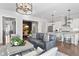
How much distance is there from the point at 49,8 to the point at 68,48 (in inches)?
42.1

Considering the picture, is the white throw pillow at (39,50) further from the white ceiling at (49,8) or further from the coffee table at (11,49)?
the white ceiling at (49,8)

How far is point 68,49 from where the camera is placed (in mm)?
2412

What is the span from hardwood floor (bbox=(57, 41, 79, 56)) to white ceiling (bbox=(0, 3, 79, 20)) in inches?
28.7

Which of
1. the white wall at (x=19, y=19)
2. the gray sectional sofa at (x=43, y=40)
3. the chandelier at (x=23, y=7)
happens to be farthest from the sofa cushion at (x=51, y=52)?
the chandelier at (x=23, y=7)

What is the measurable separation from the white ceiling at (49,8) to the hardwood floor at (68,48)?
0.73m

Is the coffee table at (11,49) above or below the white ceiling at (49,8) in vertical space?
below

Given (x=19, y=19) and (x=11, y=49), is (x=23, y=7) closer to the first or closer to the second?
(x=19, y=19)

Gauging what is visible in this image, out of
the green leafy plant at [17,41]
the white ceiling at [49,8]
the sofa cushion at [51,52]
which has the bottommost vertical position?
the sofa cushion at [51,52]

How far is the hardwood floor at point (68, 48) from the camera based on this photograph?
7.79ft

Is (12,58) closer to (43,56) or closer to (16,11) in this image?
(43,56)

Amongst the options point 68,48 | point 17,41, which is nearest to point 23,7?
point 17,41

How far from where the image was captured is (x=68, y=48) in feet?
7.96

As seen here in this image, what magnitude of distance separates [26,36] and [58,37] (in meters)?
0.80

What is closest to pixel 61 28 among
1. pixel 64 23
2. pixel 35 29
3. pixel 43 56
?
pixel 64 23
